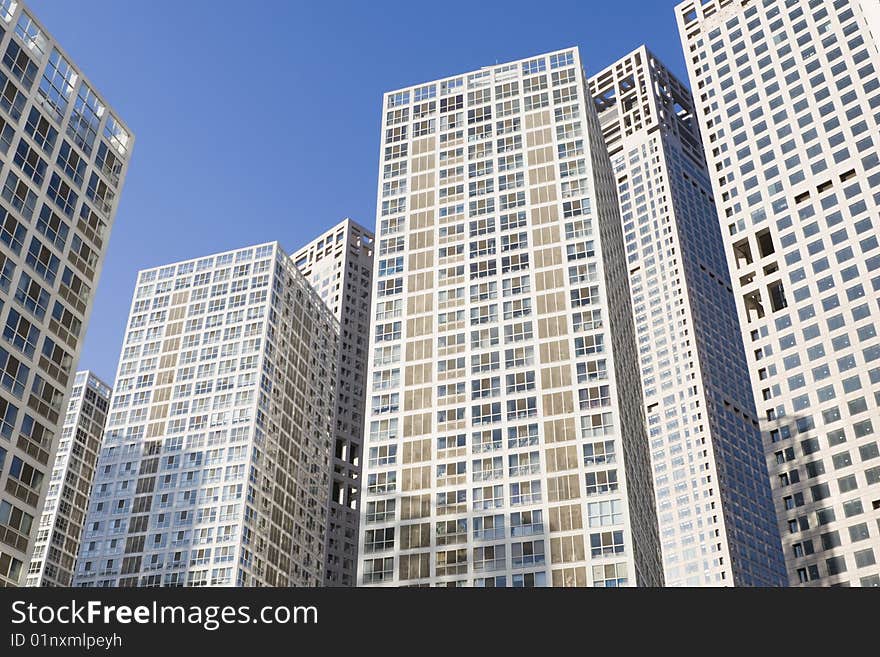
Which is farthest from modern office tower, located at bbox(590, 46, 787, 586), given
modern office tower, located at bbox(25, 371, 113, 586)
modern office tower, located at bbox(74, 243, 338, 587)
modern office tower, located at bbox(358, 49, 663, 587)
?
modern office tower, located at bbox(25, 371, 113, 586)

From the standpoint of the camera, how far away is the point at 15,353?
71250 millimetres

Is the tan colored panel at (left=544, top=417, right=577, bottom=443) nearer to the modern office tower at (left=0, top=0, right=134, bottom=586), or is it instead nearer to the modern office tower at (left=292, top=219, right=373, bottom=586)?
the modern office tower at (left=0, top=0, right=134, bottom=586)

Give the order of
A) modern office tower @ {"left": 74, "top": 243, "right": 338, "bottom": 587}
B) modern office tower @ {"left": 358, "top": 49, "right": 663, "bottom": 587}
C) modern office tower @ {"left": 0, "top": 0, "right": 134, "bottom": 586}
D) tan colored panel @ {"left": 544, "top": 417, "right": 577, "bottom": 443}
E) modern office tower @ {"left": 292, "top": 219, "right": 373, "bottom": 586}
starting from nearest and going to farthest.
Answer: modern office tower @ {"left": 0, "top": 0, "right": 134, "bottom": 586}
modern office tower @ {"left": 358, "top": 49, "right": 663, "bottom": 587}
tan colored panel @ {"left": 544, "top": 417, "right": 577, "bottom": 443}
modern office tower @ {"left": 74, "top": 243, "right": 338, "bottom": 587}
modern office tower @ {"left": 292, "top": 219, "right": 373, "bottom": 586}

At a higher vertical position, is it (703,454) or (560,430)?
(703,454)

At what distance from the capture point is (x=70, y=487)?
158m

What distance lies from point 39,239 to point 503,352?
1932 inches

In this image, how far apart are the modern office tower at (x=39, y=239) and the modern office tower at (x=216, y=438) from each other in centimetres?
5103

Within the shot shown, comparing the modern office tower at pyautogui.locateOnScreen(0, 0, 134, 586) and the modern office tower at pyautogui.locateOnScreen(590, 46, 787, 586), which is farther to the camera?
the modern office tower at pyautogui.locateOnScreen(590, 46, 787, 586)

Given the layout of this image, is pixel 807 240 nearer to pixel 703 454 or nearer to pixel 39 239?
pixel 703 454

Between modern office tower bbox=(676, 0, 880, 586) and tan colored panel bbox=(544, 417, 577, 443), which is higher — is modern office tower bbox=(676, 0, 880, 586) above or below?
above

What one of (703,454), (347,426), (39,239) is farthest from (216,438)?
(703,454)

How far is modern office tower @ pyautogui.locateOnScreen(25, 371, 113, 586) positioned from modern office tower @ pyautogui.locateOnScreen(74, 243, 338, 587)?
662 inches

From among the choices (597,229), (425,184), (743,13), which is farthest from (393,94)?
(743,13)

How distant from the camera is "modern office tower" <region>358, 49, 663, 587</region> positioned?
303ft
